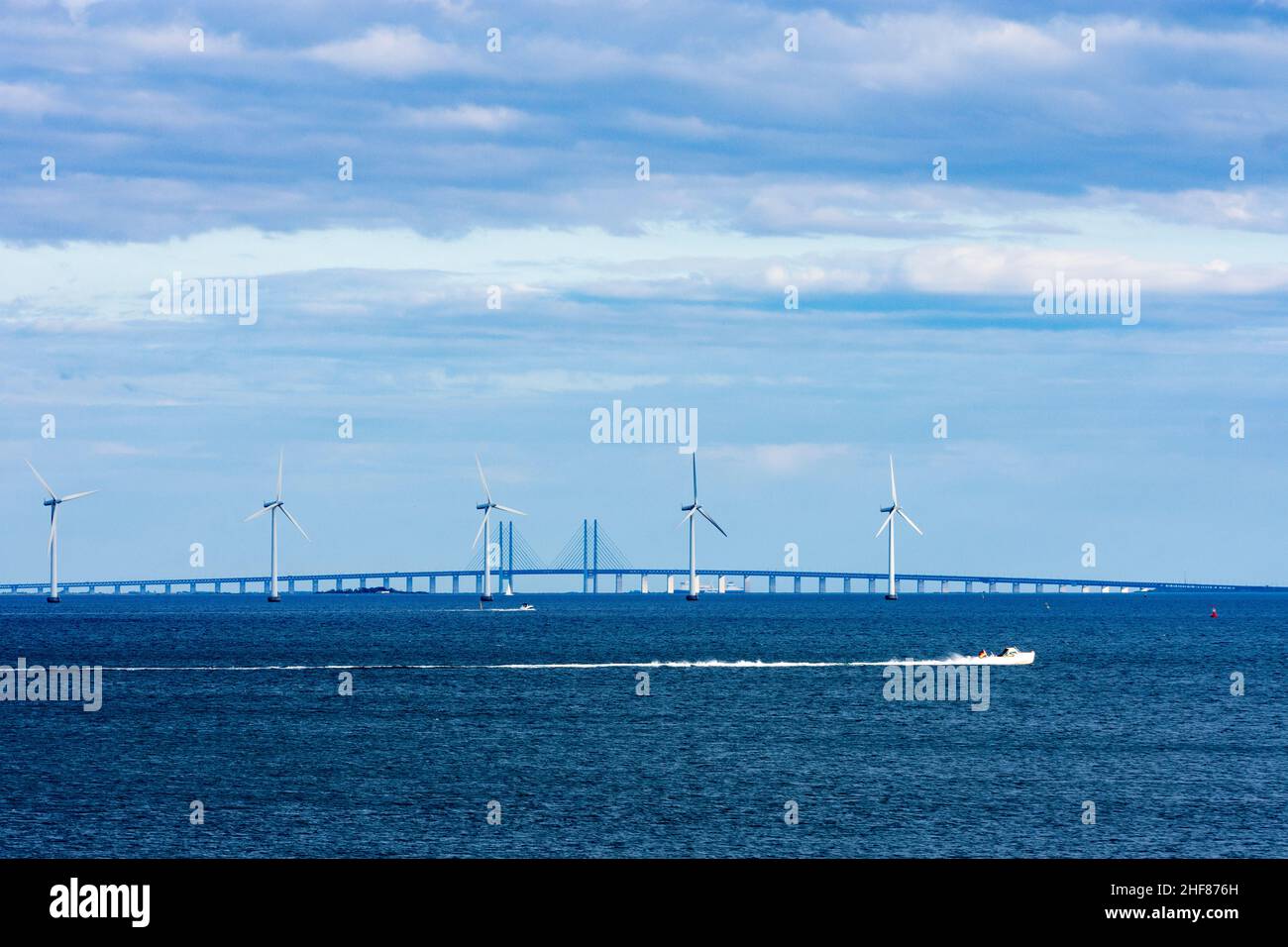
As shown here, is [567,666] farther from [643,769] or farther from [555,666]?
[643,769]

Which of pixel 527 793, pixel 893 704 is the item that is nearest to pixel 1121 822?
pixel 527 793

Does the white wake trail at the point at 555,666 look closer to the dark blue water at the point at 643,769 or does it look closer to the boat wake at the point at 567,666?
the boat wake at the point at 567,666

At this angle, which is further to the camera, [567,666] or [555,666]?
[555,666]

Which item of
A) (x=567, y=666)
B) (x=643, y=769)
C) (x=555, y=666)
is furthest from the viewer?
(x=555, y=666)

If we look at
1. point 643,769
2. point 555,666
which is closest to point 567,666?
point 555,666

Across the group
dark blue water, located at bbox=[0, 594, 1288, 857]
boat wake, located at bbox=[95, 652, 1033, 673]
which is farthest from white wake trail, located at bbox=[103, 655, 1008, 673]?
dark blue water, located at bbox=[0, 594, 1288, 857]

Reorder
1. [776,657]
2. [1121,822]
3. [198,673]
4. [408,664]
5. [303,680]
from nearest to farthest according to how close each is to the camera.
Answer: [1121,822] → [303,680] → [198,673] → [408,664] → [776,657]

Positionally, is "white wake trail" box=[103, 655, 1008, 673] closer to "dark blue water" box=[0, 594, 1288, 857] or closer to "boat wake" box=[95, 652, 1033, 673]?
"boat wake" box=[95, 652, 1033, 673]

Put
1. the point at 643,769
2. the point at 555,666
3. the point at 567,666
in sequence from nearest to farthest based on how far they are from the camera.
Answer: the point at 643,769 < the point at 567,666 < the point at 555,666

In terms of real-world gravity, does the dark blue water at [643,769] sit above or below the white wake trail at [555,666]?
below

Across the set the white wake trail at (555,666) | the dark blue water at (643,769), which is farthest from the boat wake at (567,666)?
the dark blue water at (643,769)
